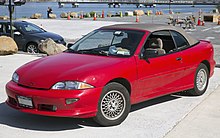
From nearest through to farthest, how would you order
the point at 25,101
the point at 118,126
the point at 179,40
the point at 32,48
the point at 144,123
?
the point at 25,101 < the point at 118,126 < the point at 144,123 < the point at 179,40 < the point at 32,48

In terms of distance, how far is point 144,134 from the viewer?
5309 mm

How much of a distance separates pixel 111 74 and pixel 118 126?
2.58ft

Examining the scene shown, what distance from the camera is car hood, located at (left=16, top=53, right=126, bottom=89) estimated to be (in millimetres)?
5344

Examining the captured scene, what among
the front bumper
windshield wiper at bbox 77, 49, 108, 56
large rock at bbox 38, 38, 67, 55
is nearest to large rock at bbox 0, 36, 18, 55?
large rock at bbox 38, 38, 67, 55

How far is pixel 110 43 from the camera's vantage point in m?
6.62

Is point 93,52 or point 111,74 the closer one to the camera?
point 111,74

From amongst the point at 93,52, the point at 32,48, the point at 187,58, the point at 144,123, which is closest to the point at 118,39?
the point at 93,52

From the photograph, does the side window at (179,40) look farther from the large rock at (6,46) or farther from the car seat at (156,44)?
the large rock at (6,46)

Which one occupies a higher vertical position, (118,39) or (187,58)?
(118,39)

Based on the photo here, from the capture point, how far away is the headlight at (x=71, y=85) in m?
5.25

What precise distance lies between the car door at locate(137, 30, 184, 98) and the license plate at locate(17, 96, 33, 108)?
172 cm

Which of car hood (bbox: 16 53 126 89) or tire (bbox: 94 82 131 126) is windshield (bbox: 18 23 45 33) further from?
tire (bbox: 94 82 131 126)

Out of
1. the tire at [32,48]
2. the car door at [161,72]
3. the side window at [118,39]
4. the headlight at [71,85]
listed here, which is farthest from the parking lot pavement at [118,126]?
the tire at [32,48]

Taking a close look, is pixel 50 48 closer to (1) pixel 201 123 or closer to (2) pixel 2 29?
(2) pixel 2 29
